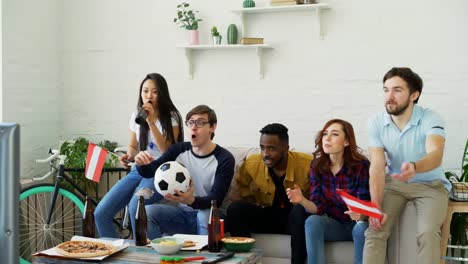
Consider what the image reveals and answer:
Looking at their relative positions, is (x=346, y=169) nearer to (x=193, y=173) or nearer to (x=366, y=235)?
(x=366, y=235)

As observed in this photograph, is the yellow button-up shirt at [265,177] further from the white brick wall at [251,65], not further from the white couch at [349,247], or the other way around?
the white brick wall at [251,65]

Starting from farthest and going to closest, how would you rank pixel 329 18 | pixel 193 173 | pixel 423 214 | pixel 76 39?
1. pixel 76 39
2. pixel 329 18
3. pixel 193 173
4. pixel 423 214

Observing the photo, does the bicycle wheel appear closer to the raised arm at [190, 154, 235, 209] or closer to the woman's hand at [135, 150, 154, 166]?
the woman's hand at [135, 150, 154, 166]

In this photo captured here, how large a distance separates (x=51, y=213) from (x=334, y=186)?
6.32 feet

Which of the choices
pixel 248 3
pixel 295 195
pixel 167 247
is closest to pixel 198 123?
pixel 295 195

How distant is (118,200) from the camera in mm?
3545

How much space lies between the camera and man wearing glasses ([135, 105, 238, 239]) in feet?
10.8

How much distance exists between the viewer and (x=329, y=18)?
160 inches

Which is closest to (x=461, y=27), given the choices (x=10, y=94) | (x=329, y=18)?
(x=329, y=18)

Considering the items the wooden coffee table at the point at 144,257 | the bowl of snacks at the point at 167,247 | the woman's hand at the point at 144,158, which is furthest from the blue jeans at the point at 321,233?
the woman's hand at the point at 144,158

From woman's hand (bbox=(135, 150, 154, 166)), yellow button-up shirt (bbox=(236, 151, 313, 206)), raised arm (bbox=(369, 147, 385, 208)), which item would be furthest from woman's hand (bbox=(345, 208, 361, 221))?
woman's hand (bbox=(135, 150, 154, 166))

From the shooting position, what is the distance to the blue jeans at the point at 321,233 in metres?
3.01

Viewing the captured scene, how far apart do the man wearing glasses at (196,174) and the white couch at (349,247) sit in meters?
0.35

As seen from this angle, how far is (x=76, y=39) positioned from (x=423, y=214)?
3.15 meters
